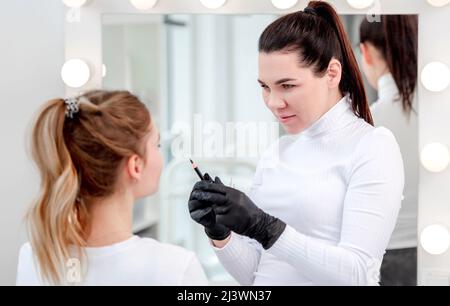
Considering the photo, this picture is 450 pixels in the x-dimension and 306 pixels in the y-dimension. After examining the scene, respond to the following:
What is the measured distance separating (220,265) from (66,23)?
0.50 metres

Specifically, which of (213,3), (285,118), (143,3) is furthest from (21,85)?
(285,118)

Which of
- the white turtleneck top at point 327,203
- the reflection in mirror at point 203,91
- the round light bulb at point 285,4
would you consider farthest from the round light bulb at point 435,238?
the round light bulb at point 285,4

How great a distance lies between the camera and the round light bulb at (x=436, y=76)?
108cm

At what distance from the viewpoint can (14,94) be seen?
112cm

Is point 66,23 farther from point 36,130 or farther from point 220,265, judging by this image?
point 220,265

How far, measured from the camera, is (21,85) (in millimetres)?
1113

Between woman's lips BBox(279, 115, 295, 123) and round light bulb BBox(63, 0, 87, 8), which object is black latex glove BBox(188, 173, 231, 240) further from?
round light bulb BBox(63, 0, 87, 8)

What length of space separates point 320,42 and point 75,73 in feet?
1.37

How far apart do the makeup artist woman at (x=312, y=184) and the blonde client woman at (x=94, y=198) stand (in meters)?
0.12

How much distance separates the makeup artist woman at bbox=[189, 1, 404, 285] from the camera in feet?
3.16

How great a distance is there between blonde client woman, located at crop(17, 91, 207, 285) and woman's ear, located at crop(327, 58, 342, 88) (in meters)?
0.30

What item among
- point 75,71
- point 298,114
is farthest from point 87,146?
point 298,114

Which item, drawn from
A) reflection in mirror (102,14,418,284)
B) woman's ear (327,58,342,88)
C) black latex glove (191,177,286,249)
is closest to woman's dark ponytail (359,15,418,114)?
reflection in mirror (102,14,418,284)

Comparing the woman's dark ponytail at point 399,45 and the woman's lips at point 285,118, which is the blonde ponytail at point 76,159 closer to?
the woman's lips at point 285,118
